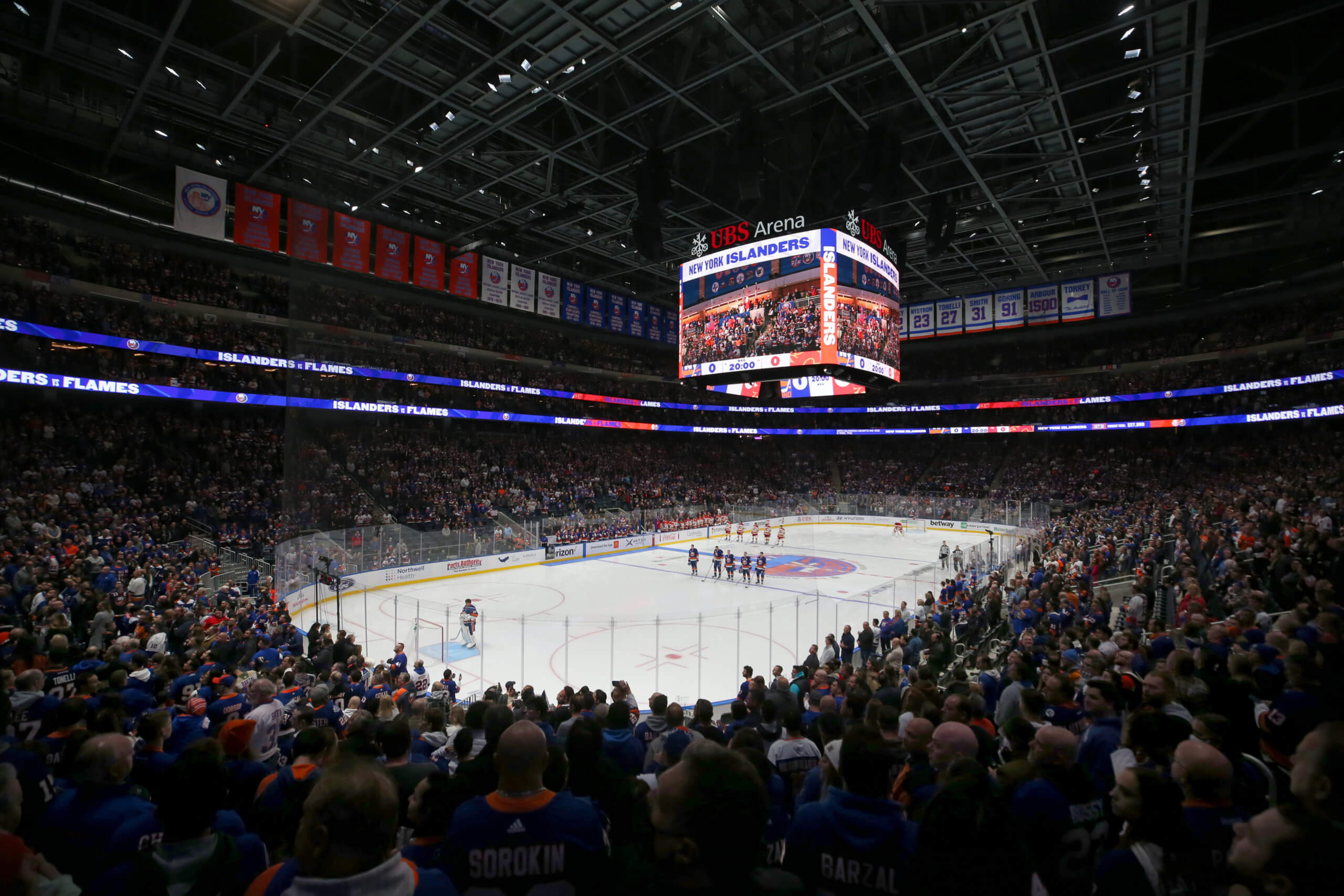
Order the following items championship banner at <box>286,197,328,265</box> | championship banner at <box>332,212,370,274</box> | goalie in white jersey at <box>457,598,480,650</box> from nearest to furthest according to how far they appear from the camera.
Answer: goalie in white jersey at <box>457,598,480,650</box> → championship banner at <box>286,197,328,265</box> → championship banner at <box>332,212,370,274</box>

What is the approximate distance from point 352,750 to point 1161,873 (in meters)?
3.93

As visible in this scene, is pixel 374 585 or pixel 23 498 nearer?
pixel 23 498

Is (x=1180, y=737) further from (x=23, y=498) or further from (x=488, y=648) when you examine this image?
(x=23, y=498)

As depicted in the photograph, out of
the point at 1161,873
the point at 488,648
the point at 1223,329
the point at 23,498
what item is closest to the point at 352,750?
the point at 1161,873

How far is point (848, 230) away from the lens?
59.4 ft

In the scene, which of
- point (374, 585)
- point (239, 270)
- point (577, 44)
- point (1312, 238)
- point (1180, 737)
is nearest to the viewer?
point (1180, 737)

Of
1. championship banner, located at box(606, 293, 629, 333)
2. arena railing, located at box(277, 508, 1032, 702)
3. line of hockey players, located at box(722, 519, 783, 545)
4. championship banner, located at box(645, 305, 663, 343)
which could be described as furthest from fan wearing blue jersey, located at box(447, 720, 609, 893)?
championship banner, located at box(645, 305, 663, 343)

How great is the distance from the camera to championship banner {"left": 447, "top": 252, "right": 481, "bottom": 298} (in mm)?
29766

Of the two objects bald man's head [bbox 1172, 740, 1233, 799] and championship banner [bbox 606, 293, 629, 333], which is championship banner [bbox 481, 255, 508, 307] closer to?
championship banner [bbox 606, 293, 629, 333]

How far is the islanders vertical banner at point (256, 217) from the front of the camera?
22.4 m

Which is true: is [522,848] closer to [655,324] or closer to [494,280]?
[494,280]

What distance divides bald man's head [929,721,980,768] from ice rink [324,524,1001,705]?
9.02 m

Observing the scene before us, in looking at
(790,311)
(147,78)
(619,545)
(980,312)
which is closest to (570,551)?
(619,545)

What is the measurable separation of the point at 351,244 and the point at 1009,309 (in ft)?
116
